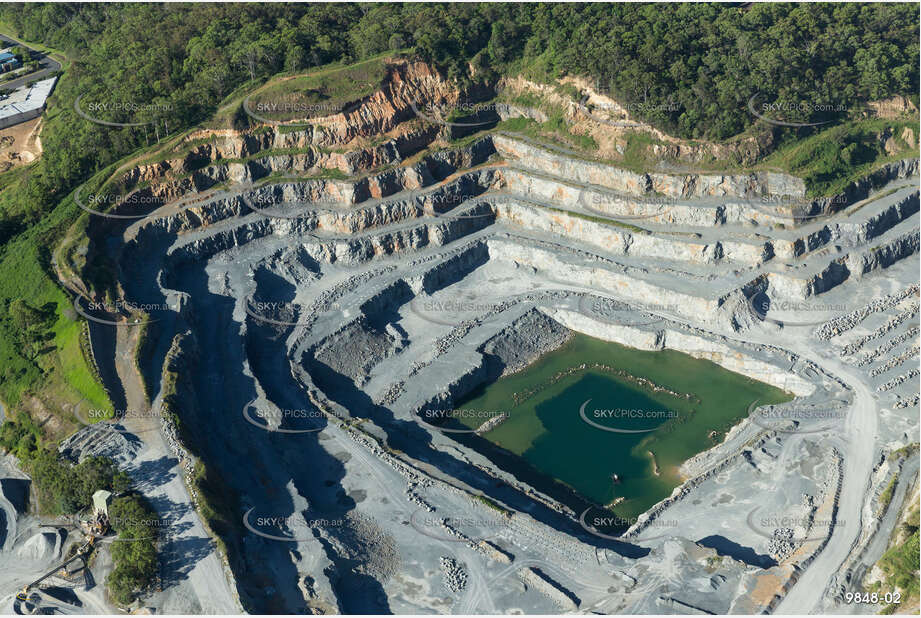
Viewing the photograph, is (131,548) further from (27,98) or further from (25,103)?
(27,98)

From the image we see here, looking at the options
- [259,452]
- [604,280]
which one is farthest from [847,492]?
[259,452]

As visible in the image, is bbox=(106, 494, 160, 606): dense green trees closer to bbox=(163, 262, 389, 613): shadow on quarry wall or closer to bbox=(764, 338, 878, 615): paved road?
bbox=(163, 262, 389, 613): shadow on quarry wall

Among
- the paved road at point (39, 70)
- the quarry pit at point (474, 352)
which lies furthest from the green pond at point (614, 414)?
the paved road at point (39, 70)

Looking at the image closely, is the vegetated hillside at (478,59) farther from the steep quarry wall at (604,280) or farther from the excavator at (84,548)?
the excavator at (84,548)

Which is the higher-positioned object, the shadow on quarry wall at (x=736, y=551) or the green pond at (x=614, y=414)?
the green pond at (x=614, y=414)

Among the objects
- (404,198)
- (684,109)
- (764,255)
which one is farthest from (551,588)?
(684,109)
